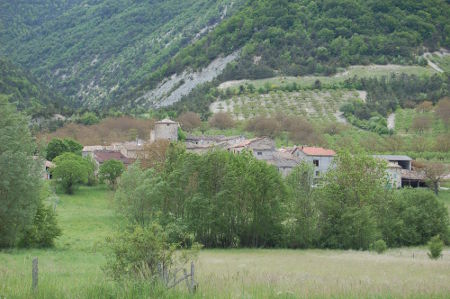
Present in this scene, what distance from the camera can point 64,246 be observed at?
128 ft

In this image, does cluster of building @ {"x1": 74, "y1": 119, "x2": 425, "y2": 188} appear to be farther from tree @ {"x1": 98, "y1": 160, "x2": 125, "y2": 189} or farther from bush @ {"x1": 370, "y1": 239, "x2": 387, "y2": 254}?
bush @ {"x1": 370, "y1": 239, "x2": 387, "y2": 254}

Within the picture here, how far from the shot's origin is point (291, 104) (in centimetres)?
15900

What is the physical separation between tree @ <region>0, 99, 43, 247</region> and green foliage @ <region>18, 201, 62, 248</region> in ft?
7.16

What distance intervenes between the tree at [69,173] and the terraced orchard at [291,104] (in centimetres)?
7584

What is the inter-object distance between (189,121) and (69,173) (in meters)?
64.9

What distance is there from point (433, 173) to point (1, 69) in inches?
5342

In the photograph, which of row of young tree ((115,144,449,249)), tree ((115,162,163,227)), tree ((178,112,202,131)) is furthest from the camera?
tree ((178,112,202,131))

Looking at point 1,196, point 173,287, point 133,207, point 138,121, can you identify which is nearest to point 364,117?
point 138,121

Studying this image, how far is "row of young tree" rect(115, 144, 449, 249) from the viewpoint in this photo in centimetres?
4403

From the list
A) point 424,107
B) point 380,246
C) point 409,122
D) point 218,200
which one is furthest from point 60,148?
point 424,107

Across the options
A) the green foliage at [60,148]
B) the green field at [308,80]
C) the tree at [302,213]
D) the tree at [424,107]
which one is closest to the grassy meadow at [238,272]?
the tree at [302,213]

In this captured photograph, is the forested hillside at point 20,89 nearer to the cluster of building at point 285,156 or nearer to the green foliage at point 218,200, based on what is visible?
the cluster of building at point 285,156

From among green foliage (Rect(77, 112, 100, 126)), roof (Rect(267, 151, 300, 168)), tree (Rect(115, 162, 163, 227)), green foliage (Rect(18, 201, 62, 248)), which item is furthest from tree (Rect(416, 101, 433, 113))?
green foliage (Rect(18, 201, 62, 248))

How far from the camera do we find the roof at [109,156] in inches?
3201
